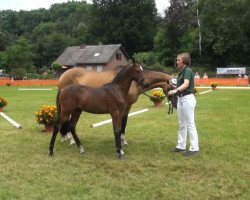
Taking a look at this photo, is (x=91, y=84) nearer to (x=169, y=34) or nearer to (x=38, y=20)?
(x=169, y=34)

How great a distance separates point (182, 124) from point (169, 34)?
201 feet

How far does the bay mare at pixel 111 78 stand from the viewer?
1022 cm

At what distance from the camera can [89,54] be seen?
73000mm

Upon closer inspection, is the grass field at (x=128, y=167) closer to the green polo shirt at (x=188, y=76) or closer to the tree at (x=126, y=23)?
the green polo shirt at (x=188, y=76)

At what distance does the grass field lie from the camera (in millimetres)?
6422

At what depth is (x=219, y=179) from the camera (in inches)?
277

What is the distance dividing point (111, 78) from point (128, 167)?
3269mm

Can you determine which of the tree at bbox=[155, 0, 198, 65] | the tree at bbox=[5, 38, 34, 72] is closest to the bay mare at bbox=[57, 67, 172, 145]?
the tree at bbox=[155, 0, 198, 65]

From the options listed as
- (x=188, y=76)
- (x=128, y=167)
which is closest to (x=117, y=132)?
(x=128, y=167)

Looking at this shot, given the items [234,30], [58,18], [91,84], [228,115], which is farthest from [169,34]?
[58,18]

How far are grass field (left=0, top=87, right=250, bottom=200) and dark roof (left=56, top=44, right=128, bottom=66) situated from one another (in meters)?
58.1

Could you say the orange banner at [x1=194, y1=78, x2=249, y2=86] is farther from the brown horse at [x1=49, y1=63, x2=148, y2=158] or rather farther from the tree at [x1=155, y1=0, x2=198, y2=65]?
the brown horse at [x1=49, y1=63, x2=148, y2=158]

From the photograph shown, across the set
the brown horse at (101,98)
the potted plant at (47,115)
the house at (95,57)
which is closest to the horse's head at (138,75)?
the brown horse at (101,98)

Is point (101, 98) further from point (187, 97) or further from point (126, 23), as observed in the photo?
point (126, 23)
